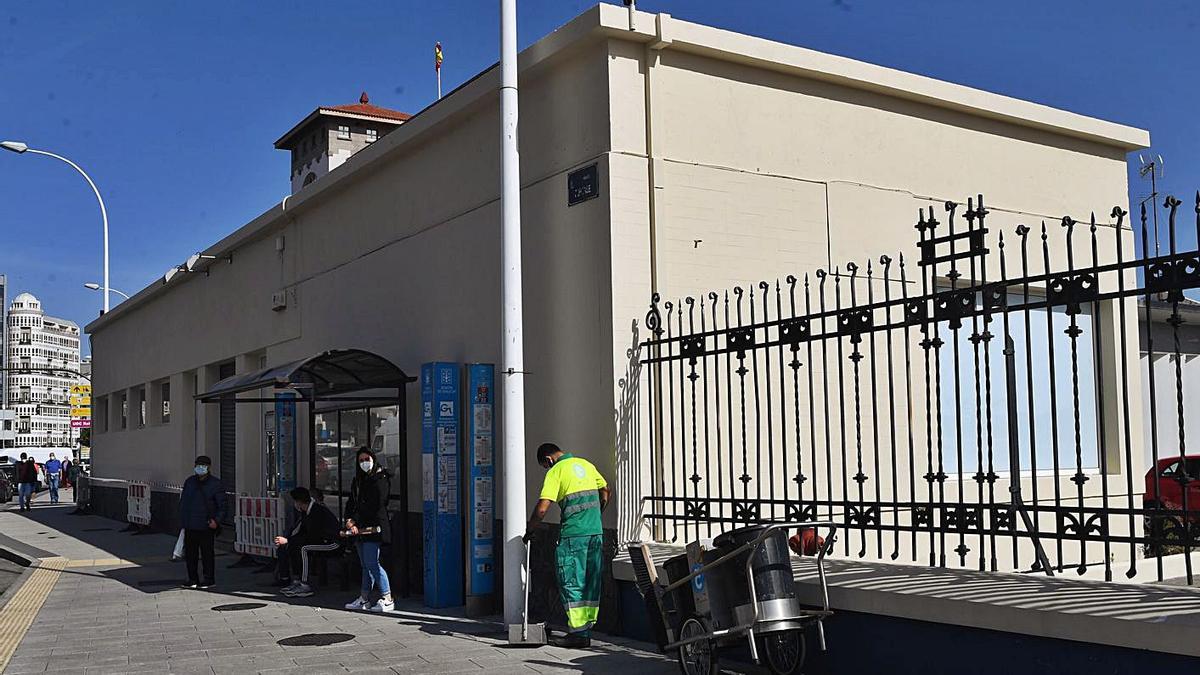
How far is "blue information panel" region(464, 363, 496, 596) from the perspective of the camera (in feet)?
37.4

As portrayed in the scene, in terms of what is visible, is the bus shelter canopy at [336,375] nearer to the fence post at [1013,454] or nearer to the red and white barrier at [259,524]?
the red and white barrier at [259,524]

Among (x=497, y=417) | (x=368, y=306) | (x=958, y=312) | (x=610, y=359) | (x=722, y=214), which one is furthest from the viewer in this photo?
(x=368, y=306)

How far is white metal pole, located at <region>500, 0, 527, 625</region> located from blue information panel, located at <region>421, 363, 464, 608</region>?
1.60 meters

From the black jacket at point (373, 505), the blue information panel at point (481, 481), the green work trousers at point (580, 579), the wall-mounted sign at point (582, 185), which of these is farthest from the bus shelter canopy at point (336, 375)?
the green work trousers at point (580, 579)

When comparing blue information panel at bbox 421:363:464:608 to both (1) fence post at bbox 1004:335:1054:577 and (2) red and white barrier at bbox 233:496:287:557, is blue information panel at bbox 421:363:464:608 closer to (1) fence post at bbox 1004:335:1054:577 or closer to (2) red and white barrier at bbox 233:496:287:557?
(2) red and white barrier at bbox 233:496:287:557

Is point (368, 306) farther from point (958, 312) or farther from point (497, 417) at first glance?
point (958, 312)

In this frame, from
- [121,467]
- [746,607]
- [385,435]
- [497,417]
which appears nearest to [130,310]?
[121,467]

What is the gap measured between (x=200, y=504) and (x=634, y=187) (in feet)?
25.3

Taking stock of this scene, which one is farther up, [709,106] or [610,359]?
[709,106]

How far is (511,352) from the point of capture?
1038 cm

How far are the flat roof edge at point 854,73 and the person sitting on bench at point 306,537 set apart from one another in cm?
699

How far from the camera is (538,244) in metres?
11.3

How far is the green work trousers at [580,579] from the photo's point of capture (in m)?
9.38

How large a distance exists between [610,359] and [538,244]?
68.6 inches
